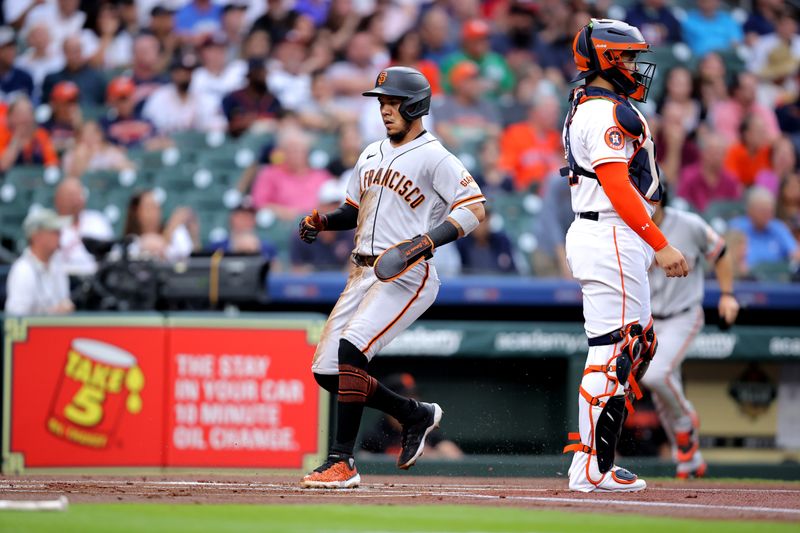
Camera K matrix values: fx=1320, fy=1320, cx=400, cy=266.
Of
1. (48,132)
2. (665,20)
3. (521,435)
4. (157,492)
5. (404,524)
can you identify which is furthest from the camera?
(665,20)

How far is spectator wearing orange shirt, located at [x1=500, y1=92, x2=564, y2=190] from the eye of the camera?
12117 mm

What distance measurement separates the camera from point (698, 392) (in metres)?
10.0

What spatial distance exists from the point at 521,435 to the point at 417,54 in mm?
4677

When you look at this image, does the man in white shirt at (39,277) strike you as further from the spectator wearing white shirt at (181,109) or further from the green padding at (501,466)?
the spectator wearing white shirt at (181,109)

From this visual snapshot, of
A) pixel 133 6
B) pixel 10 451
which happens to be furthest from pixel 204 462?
pixel 133 6

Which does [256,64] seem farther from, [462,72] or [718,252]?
[718,252]

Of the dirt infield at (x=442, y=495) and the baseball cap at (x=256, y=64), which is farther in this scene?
the baseball cap at (x=256, y=64)

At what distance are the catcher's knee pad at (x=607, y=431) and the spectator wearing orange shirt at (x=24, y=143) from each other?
754 centimetres

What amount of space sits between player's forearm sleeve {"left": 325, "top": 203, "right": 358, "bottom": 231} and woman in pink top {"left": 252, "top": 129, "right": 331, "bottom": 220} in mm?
4803

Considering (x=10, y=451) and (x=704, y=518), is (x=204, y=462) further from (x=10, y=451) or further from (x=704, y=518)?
(x=704, y=518)

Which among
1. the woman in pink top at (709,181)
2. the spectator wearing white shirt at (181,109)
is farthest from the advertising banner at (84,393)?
the woman in pink top at (709,181)

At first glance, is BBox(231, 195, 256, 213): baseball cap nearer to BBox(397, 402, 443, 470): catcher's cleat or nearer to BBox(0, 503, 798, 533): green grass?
BBox(397, 402, 443, 470): catcher's cleat

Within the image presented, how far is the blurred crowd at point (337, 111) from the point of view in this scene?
427 inches

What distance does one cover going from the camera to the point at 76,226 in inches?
416
